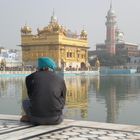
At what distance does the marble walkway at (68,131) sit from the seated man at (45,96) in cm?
10

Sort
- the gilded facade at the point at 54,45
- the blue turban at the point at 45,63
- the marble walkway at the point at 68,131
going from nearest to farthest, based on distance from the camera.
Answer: the marble walkway at the point at 68,131, the blue turban at the point at 45,63, the gilded facade at the point at 54,45

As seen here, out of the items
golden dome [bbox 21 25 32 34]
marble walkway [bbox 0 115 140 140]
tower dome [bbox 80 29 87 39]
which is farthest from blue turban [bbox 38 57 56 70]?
tower dome [bbox 80 29 87 39]

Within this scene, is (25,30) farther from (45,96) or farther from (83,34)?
(45,96)

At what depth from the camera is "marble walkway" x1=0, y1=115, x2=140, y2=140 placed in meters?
3.41

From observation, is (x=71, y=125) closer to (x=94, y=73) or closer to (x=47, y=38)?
(x=47, y=38)

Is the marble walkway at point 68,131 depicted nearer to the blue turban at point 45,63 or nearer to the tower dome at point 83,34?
the blue turban at point 45,63

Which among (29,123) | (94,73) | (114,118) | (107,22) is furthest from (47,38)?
(29,123)

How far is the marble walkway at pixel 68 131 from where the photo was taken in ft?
11.2

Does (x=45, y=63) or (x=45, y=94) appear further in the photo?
(x=45, y=63)

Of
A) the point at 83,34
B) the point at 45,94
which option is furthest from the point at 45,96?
the point at 83,34

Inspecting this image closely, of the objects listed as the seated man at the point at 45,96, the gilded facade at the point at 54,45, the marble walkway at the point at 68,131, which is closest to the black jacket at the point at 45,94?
the seated man at the point at 45,96

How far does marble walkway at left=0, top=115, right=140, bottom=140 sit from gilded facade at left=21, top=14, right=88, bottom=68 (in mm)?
40950

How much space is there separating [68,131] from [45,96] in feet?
1.43

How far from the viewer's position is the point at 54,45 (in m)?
45.6
